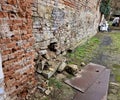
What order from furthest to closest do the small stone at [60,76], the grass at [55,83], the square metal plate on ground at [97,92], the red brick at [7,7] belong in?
1. the small stone at [60,76]
2. the grass at [55,83]
3. the square metal plate on ground at [97,92]
4. the red brick at [7,7]

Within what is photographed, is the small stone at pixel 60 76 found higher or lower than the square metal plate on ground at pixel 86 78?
higher

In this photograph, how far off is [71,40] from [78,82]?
95.1 inches

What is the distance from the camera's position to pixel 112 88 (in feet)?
10.9

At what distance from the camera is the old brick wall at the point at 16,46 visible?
1942 mm

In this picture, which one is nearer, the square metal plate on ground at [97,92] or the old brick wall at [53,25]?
the square metal plate on ground at [97,92]

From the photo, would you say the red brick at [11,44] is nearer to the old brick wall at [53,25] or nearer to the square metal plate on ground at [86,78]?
the old brick wall at [53,25]

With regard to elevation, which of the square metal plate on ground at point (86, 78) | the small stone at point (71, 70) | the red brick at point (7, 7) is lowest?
the square metal plate on ground at point (86, 78)

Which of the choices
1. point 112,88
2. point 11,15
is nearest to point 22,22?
point 11,15

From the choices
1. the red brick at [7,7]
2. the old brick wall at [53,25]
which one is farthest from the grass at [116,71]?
the red brick at [7,7]

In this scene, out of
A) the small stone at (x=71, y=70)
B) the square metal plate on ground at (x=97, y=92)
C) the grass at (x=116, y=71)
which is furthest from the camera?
the grass at (x=116, y=71)

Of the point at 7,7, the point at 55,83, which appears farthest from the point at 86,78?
the point at 7,7

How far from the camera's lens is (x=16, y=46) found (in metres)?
2.18

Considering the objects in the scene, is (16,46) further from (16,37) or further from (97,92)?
(97,92)

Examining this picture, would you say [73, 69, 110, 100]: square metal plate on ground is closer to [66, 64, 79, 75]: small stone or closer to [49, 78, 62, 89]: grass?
[49, 78, 62, 89]: grass
